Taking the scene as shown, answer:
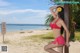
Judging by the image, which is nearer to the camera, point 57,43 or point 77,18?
point 57,43

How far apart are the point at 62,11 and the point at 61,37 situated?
62 centimetres

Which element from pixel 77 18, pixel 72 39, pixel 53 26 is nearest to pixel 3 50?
pixel 53 26

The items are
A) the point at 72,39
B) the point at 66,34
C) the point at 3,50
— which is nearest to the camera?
the point at 66,34

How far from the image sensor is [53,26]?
713cm

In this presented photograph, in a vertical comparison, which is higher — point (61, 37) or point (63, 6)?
point (63, 6)

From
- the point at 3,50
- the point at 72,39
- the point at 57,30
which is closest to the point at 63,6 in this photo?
the point at 57,30

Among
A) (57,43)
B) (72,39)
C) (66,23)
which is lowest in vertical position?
(72,39)

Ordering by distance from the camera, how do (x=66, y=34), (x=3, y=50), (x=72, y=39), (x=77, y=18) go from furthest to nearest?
(x=77, y=18) < (x=72, y=39) < (x=3, y=50) < (x=66, y=34)

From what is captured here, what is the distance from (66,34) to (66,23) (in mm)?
265

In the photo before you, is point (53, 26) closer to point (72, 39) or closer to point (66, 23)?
point (66, 23)

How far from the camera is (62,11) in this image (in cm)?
710

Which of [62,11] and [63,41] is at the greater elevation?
[62,11]

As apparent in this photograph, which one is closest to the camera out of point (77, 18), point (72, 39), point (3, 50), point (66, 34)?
point (66, 34)

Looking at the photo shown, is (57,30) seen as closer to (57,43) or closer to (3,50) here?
(57,43)
